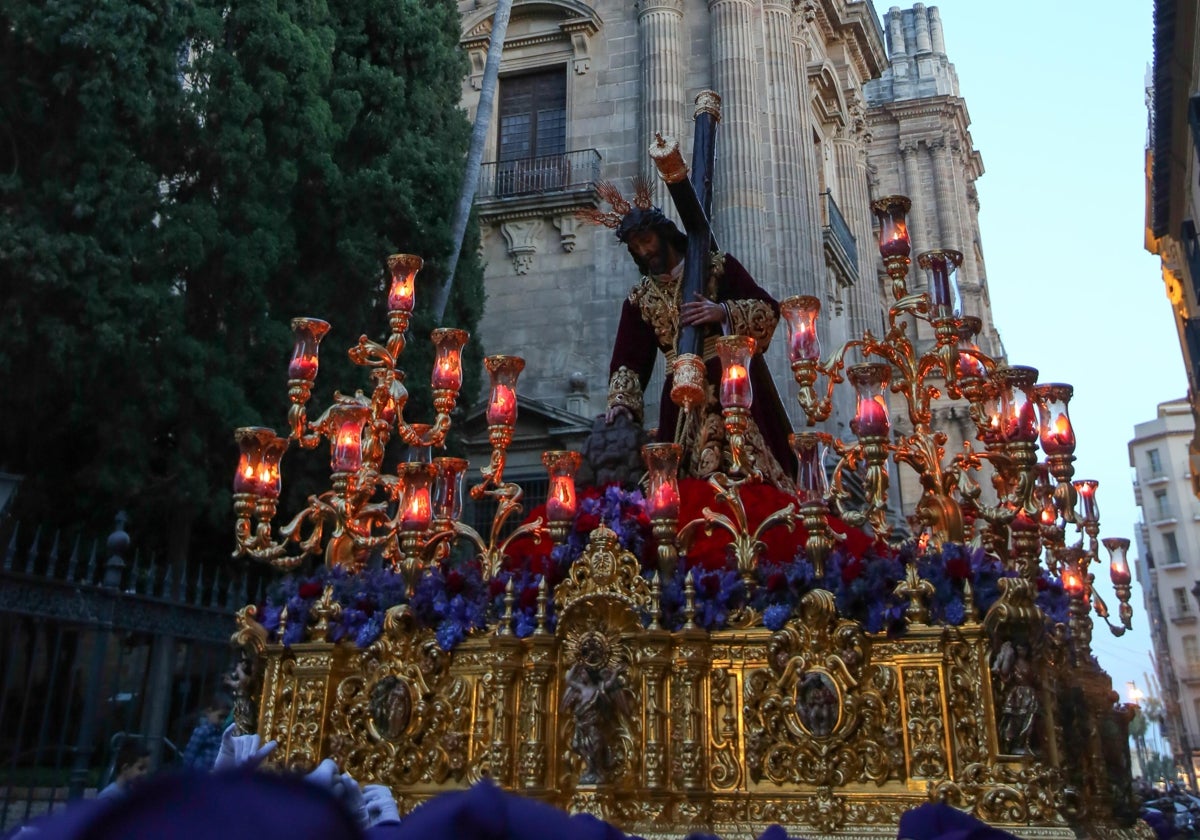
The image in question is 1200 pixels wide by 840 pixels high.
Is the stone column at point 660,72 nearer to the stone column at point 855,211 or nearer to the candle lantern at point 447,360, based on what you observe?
the stone column at point 855,211

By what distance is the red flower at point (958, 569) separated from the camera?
4902 millimetres

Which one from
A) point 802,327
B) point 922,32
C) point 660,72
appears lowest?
point 802,327

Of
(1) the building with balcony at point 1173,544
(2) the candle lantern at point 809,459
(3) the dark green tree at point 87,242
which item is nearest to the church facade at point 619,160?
(3) the dark green tree at point 87,242

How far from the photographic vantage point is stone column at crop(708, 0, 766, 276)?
638 inches

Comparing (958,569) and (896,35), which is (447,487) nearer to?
(958,569)

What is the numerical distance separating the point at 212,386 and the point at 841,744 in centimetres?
852

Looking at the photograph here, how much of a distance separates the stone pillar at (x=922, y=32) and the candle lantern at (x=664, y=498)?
37385mm

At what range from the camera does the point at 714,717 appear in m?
4.98

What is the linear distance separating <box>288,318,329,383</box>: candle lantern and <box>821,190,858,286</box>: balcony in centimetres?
1338

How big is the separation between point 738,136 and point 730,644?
13208 mm

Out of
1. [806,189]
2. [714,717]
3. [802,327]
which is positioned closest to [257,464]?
[714,717]

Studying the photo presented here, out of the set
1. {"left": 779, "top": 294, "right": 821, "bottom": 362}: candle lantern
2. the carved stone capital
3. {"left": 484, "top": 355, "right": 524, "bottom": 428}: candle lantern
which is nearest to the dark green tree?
{"left": 484, "top": 355, "right": 524, "bottom": 428}: candle lantern

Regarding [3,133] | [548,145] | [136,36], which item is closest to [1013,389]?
[136,36]

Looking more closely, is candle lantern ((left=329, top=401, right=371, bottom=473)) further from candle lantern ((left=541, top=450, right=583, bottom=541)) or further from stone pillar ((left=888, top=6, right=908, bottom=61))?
stone pillar ((left=888, top=6, right=908, bottom=61))
